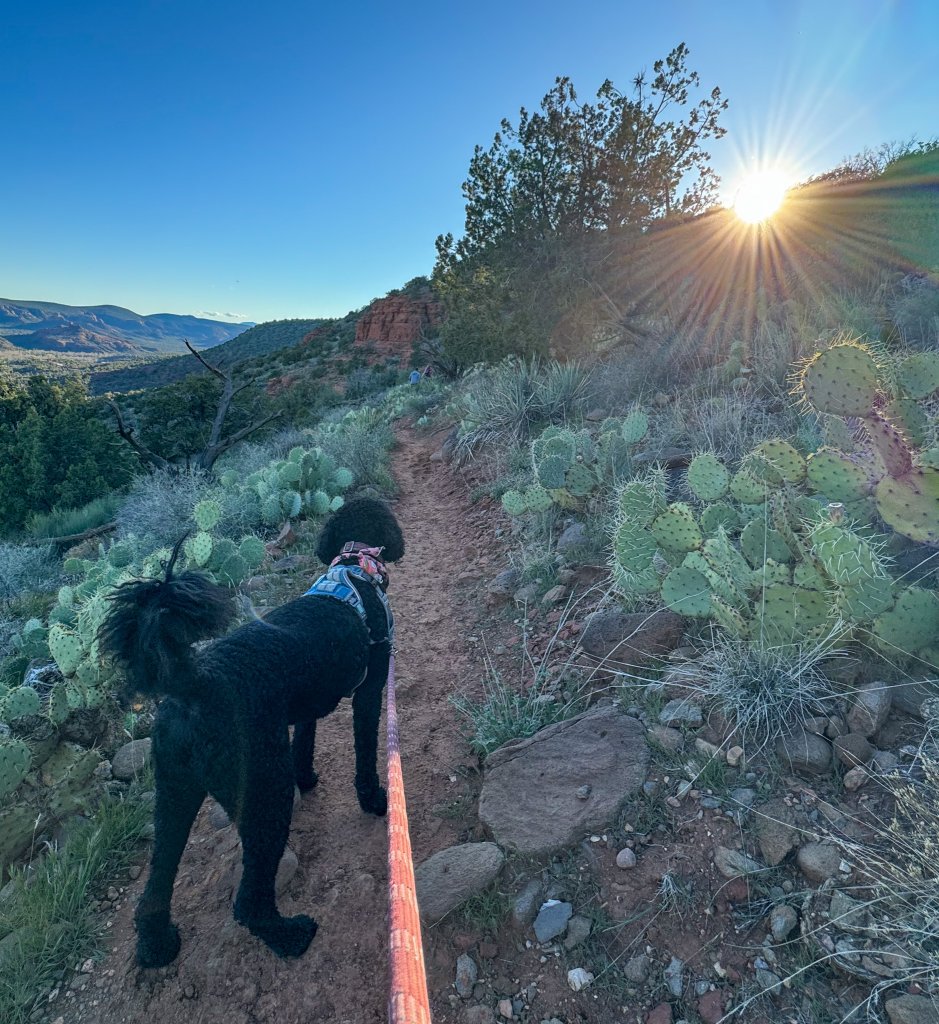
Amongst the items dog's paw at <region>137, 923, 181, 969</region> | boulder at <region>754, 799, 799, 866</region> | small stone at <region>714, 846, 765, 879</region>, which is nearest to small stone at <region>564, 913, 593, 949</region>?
small stone at <region>714, 846, 765, 879</region>

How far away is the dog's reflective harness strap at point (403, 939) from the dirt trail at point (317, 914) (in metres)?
0.76

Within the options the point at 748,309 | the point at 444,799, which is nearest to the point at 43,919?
the point at 444,799

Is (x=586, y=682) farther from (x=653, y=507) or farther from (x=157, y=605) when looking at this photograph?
(x=157, y=605)

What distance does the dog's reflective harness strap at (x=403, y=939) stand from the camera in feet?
3.46

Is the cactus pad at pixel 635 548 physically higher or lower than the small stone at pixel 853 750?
higher

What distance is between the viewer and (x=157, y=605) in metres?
1.73

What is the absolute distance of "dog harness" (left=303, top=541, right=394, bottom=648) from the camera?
2.56 metres

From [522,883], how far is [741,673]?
121 centimetres

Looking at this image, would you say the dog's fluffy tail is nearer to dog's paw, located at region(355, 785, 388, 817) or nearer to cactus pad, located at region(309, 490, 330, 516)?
dog's paw, located at region(355, 785, 388, 817)

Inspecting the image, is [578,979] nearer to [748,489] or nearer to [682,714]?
[682,714]

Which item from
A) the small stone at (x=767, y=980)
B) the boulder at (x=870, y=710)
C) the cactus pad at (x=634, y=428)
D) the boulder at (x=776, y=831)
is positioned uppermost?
the cactus pad at (x=634, y=428)

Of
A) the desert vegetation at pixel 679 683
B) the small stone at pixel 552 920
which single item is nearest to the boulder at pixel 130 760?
the desert vegetation at pixel 679 683

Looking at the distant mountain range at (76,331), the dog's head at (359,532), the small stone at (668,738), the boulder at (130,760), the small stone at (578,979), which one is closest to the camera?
the small stone at (578,979)

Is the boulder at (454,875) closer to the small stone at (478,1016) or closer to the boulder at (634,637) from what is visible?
the small stone at (478,1016)
